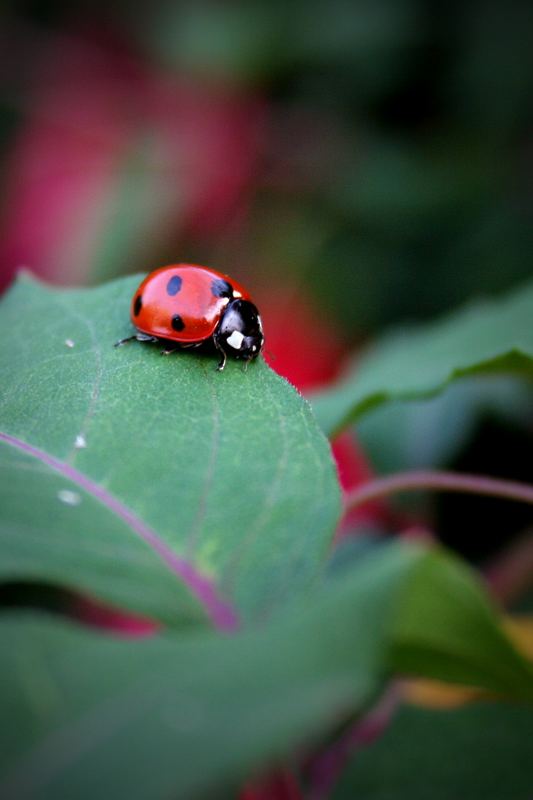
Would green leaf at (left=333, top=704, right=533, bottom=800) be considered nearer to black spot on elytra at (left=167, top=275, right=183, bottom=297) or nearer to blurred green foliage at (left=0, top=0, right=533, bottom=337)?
black spot on elytra at (left=167, top=275, right=183, bottom=297)

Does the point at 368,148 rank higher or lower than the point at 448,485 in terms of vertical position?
higher

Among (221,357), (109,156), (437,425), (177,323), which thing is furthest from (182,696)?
(109,156)

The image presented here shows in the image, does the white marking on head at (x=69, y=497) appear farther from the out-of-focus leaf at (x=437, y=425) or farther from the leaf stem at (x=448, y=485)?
the out-of-focus leaf at (x=437, y=425)

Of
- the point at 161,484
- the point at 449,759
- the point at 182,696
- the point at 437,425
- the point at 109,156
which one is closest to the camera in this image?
the point at 182,696

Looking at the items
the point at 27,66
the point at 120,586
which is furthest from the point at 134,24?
the point at 120,586

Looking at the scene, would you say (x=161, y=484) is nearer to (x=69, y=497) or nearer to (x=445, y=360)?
(x=69, y=497)

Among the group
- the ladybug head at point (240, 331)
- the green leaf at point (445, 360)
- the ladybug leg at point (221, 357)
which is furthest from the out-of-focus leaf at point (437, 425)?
the ladybug leg at point (221, 357)
